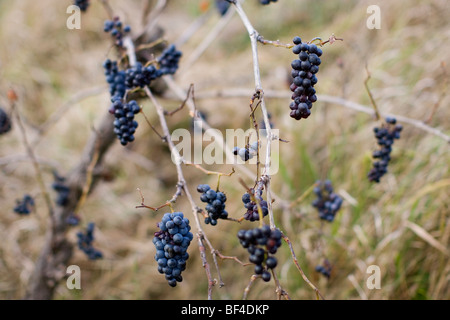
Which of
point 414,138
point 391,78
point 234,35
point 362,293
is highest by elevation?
point 234,35

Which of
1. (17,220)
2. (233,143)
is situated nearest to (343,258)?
(233,143)

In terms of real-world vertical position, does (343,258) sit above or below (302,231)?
below

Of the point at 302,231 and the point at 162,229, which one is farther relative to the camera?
the point at 302,231

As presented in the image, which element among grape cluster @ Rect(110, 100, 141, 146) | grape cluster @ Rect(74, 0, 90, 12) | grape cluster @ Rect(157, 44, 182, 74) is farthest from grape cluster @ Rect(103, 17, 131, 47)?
grape cluster @ Rect(110, 100, 141, 146)

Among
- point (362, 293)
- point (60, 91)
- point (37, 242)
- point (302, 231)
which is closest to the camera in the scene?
point (362, 293)

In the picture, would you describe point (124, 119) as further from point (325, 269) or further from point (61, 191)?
point (325, 269)

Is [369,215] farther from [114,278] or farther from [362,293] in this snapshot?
[114,278]

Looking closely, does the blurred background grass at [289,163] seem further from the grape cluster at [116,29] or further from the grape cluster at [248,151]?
the grape cluster at [248,151]
